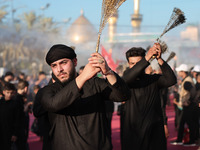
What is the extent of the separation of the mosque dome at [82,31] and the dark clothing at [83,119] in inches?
3536

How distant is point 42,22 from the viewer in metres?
63.2

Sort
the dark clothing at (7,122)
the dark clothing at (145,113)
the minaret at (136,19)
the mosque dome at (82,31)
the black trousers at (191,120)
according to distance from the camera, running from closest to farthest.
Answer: the dark clothing at (145,113) < the dark clothing at (7,122) < the black trousers at (191,120) < the minaret at (136,19) < the mosque dome at (82,31)

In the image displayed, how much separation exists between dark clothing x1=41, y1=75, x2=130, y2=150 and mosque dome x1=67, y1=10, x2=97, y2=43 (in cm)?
Result: 8982

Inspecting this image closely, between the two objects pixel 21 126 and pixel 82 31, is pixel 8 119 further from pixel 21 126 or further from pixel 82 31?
pixel 82 31

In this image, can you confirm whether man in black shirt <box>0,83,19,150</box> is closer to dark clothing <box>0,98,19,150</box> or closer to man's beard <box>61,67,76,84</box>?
dark clothing <box>0,98,19,150</box>

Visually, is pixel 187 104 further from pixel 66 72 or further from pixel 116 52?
pixel 116 52

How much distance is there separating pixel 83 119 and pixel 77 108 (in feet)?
0.31

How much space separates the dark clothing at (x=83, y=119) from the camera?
3.19 meters

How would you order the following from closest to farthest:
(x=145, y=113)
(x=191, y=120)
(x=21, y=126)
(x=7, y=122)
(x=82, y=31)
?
1. (x=145, y=113)
2. (x=7, y=122)
3. (x=21, y=126)
4. (x=191, y=120)
5. (x=82, y=31)

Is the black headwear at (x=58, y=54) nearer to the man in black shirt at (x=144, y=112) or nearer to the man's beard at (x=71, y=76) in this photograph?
the man's beard at (x=71, y=76)

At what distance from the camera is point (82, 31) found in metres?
98.2

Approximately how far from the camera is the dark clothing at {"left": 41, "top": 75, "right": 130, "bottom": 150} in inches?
126

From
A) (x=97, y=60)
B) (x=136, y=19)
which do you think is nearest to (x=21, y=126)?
(x=97, y=60)

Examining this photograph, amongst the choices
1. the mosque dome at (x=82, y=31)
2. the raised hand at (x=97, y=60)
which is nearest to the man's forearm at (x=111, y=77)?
the raised hand at (x=97, y=60)
